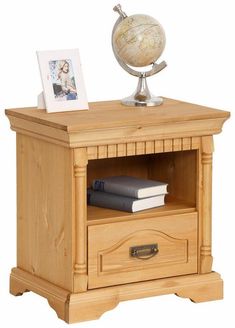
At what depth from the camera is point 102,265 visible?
16.4ft

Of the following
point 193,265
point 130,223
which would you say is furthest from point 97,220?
point 193,265

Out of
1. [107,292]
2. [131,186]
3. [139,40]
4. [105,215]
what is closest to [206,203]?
[131,186]

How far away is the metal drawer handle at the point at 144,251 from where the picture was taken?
5062 millimetres

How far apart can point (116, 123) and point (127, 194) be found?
37 centimetres

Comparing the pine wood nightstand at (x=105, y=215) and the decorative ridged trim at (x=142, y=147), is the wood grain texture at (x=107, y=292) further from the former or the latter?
the decorative ridged trim at (x=142, y=147)

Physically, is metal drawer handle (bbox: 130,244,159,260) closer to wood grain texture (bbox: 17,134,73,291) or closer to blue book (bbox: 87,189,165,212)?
blue book (bbox: 87,189,165,212)

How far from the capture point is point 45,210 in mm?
5066

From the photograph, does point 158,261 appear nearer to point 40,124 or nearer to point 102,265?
point 102,265

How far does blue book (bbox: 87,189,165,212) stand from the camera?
512 centimetres

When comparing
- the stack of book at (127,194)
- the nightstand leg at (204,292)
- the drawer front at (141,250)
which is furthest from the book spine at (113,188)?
the nightstand leg at (204,292)

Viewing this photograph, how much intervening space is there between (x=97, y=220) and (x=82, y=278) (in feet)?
0.74

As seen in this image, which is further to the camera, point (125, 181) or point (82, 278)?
point (125, 181)

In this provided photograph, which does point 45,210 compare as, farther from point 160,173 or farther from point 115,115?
point 160,173

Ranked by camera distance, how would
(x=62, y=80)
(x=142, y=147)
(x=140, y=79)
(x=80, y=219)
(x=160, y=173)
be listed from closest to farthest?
(x=80, y=219)
(x=142, y=147)
(x=62, y=80)
(x=140, y=79)
(x=160, y=173)
